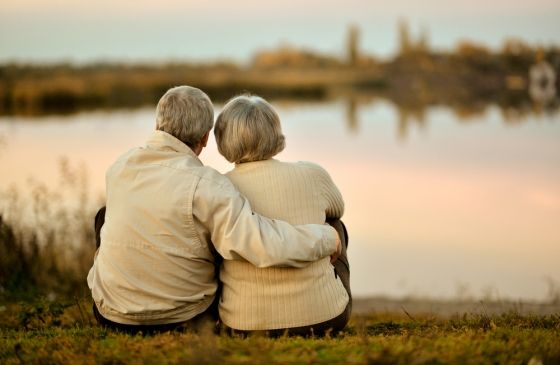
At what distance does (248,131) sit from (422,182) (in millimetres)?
13818

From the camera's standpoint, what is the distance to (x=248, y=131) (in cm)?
426

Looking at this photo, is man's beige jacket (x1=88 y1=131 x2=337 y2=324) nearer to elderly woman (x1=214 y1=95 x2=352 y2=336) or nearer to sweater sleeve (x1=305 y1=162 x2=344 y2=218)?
elderly woman (x1=214 y1=95 x2=352 y2=336)

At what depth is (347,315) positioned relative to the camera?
4465 mm

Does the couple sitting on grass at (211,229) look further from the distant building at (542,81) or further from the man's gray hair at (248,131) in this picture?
the distant building at (542,81)

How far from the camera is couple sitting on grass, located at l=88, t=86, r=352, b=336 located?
4.14 m

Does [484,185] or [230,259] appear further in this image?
[484,185]

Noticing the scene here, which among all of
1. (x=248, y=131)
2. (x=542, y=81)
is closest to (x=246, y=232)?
(x=248, y=131)

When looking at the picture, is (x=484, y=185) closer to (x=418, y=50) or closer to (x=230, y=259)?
(x=230, y=259)

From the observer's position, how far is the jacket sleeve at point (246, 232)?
402 centimetres

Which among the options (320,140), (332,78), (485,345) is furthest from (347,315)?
(332,78)

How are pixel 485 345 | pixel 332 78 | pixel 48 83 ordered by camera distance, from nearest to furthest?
pixel 485 345
pixel 48 83
pixel 332 78

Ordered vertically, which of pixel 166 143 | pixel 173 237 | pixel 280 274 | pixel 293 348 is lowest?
pixel 293 348

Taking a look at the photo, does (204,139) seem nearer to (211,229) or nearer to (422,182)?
(211,229)

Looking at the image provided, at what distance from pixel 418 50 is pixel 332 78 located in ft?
21.1
